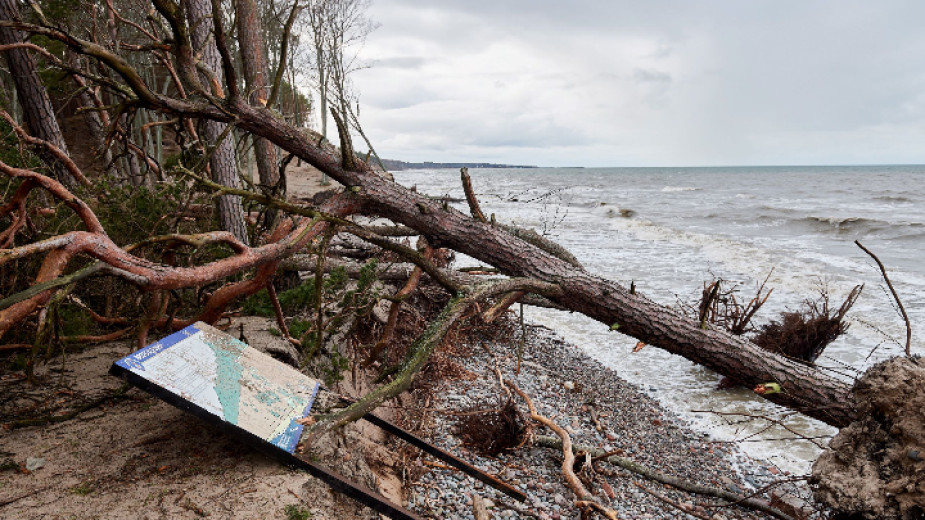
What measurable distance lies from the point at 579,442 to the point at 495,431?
782 mm

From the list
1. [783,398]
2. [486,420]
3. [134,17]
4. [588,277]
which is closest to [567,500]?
[486,420]

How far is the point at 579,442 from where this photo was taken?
432cm

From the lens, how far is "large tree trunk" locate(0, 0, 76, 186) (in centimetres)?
544

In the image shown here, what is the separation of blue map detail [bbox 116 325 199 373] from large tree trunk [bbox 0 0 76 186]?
394cm

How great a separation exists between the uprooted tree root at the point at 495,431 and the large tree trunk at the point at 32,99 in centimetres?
513

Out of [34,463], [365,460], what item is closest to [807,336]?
[365,460]

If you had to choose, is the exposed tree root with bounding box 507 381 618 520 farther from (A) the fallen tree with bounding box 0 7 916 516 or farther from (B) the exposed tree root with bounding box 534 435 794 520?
(A) the fallen tree with bounding box 0 7 916 516

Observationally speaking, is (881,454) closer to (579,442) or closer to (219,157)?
(579,442)

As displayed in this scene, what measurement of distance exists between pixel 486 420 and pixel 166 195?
345 centimetres

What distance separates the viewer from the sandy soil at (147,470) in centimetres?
230

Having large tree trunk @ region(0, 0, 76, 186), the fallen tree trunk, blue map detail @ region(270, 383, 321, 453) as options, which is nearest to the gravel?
the fallen tree trunk

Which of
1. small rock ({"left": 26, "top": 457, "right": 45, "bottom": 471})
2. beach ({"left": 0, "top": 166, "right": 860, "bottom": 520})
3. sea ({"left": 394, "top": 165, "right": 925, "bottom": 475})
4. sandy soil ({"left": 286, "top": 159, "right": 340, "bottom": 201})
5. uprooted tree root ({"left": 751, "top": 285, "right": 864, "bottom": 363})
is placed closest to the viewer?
beach ({"left": 0, "top": 166, "right": 860, "bottom": 520})

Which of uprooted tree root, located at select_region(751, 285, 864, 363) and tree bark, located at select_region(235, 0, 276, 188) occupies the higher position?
tree bark, located at select_region(235, 0, 276, 188)

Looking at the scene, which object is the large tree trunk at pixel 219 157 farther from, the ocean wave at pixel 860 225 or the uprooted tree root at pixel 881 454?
the ocean wave at pixel 860 225
